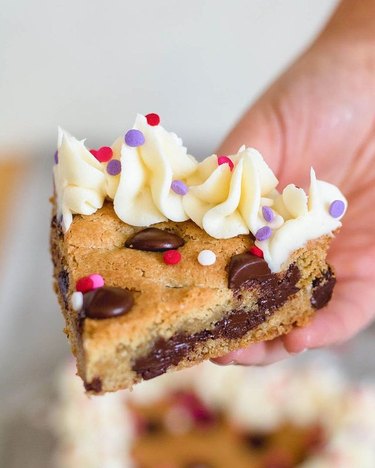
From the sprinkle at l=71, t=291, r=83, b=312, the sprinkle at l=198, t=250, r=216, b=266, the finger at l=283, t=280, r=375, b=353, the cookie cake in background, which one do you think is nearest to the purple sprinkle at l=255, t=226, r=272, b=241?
the sprinkle at l=198, t=250, r=216, b=266

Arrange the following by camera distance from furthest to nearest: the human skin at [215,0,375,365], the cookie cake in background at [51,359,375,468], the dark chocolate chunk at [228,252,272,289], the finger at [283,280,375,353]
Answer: the cookie cake in background at [51,359,375,468], the human skin at [215,0,375,365], the finger at [283,280,375,353], the dark chocolate chunk at [228,252,272,289]

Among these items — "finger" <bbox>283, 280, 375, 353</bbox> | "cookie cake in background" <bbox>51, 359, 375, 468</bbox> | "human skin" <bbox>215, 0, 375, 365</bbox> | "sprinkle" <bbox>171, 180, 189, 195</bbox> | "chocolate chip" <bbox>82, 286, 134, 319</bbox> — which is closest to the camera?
"chocolate chip" <bbox>82, 286, 134, 319</bbox>

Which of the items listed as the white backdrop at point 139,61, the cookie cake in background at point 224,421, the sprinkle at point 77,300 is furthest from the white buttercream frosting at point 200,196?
the white backdrop at point 139,61

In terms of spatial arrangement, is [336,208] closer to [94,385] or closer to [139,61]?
[94,385]

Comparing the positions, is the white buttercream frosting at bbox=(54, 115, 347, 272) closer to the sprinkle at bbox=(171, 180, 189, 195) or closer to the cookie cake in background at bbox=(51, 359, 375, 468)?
the sprinkle at bbox=(171, 180, 189, 195)

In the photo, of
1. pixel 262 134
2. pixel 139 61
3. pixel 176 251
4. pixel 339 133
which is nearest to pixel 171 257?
pixel 176 251

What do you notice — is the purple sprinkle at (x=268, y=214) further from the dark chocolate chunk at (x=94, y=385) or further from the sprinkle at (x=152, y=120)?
the dark chocolate chunk at (x=94, y=385)
